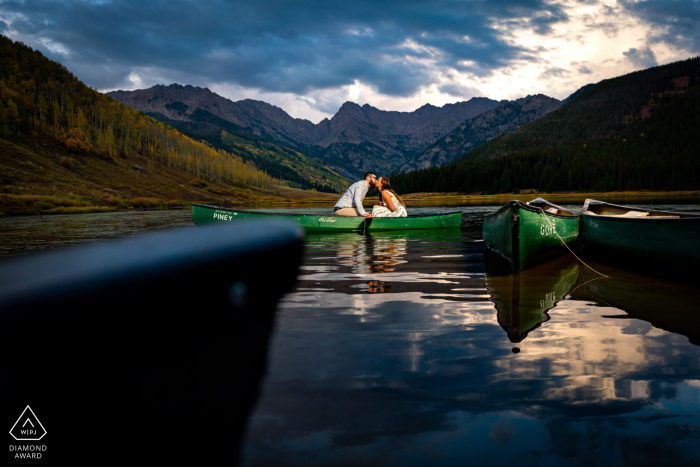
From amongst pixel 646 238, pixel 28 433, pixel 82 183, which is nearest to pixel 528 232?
pixel 646 238

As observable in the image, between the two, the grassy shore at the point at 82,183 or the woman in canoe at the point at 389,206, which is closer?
the woman in canoe at the point at 389,206

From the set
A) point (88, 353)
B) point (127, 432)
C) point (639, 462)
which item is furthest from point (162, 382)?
point (639, 462)

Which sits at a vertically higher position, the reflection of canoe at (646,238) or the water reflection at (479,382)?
the reflection of canoe at (646,238)

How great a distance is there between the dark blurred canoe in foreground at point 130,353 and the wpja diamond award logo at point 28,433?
51mm

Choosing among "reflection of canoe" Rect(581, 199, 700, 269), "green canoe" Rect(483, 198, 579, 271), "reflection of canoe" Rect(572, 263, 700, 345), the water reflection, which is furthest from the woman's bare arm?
the water reflection

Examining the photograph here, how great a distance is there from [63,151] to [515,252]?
12985cm

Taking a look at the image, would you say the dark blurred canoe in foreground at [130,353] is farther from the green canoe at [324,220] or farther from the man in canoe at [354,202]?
the man in canoe at [354,202]

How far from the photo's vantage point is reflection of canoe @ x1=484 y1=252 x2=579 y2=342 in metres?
6.32

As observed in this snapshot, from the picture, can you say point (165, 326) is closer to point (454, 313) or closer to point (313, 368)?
point (313, 368)

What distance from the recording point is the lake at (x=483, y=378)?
120 inches

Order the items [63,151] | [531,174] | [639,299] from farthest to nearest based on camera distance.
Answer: [531,174]
[63,151]
[639,299]

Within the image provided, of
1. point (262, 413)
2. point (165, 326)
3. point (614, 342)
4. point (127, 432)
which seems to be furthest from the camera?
point (165, 326)

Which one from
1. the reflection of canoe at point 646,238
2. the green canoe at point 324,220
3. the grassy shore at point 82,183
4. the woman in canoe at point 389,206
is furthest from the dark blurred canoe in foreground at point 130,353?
the grassy shore at point 82,183

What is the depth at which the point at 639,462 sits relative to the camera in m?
2.85
